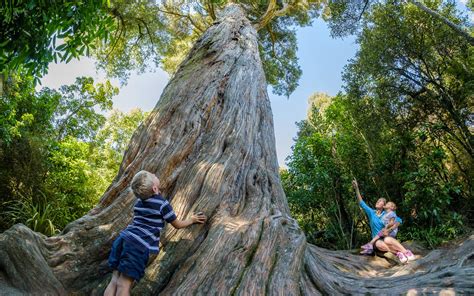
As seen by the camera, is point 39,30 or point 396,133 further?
point 396,133

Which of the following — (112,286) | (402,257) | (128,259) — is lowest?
(112,286)

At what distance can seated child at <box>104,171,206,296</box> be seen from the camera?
241 centimetres

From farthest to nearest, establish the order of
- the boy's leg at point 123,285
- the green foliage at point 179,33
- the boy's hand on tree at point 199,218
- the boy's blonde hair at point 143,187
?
the green foliage at point 179,33, the boy's hand on tree at point 199,218, the boy's blonde hair at point 143,187, the boy's leg at point 123,285

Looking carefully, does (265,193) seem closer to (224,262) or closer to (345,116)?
(224,262)

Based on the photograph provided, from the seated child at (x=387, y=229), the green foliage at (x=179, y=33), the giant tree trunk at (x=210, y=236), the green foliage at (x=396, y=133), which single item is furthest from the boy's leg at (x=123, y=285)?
the green foliage at (x=179, y=33)

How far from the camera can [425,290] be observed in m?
2.78

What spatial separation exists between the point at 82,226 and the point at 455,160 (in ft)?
26.6

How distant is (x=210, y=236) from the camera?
278 centimetres

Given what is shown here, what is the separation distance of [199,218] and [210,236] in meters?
0.25

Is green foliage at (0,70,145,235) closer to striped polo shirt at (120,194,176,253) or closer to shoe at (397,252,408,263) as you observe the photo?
striped polo shirt at (120,194,176,253)

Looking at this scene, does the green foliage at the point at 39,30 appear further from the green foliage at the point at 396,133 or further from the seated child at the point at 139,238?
the green foliage at the point at 396,133

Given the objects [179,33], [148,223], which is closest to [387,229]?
[148,223]

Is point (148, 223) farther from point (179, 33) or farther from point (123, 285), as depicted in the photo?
point (179, 33)

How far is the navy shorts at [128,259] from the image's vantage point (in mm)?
2408
